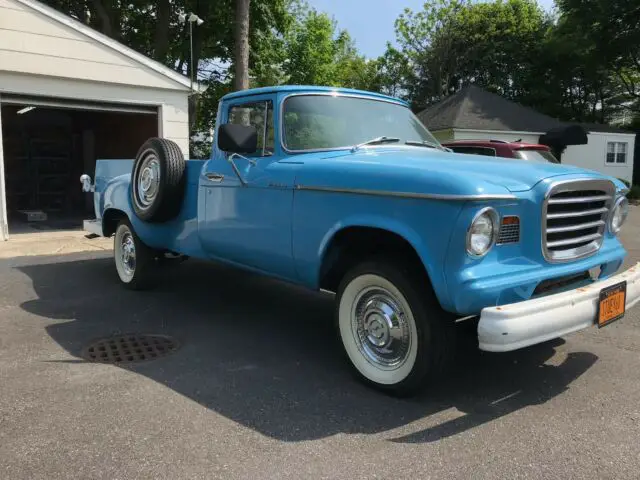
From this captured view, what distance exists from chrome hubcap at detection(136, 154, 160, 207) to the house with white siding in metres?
20.7

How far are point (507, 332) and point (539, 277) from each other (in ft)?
1.66

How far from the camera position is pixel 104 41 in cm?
1111

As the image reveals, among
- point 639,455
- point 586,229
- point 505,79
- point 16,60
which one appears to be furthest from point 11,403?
point 505,79

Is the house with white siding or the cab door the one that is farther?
the house with white siding

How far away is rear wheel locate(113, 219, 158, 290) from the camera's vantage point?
623cm

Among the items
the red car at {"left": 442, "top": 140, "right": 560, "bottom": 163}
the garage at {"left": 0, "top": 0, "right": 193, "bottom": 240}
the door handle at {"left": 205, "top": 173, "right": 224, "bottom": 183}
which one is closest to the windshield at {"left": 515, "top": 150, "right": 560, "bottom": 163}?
the red car at {"left": 442, "top": 140, "right": 560, "bottom": 163}

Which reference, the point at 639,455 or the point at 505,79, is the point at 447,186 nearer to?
the point at 639,455

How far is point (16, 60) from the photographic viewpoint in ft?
33.1

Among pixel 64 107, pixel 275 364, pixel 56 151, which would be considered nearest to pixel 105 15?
pixel 56 151

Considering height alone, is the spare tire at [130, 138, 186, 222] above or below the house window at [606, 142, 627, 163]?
below

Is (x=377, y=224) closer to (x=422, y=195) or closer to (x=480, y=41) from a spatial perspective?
(x=422, y=195)

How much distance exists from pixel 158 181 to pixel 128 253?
155cm

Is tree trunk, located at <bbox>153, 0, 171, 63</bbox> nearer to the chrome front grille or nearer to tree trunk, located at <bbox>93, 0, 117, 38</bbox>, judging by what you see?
tree trunk, located at <bbox>93, 0, 117, 38</bbox>

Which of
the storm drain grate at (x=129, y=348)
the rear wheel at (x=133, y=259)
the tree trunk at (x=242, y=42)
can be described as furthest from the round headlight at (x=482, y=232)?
the tree trunk at (x=242, y=42)
